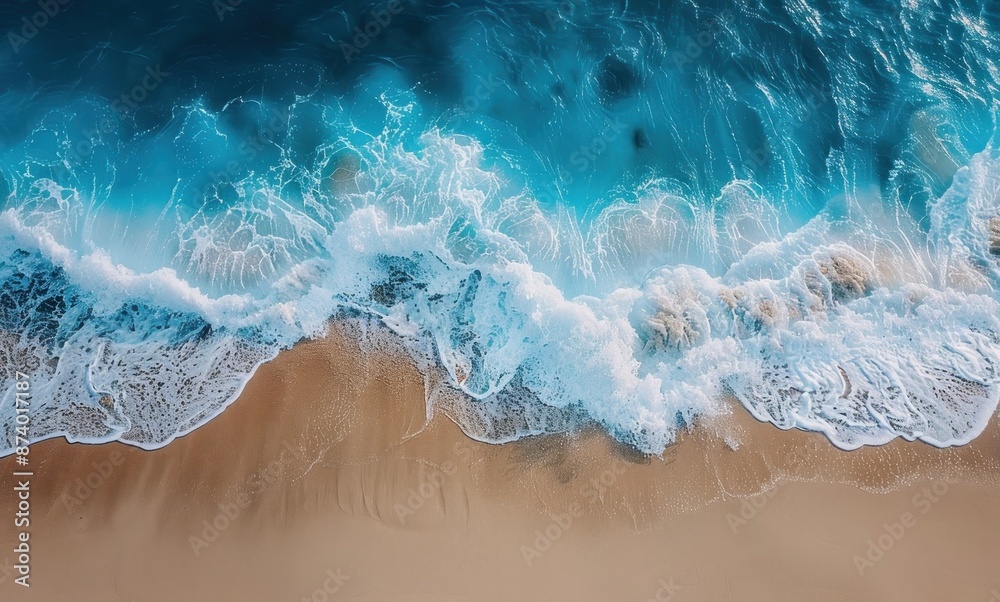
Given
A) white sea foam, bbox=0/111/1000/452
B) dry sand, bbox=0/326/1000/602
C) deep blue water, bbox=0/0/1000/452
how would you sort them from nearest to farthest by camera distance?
dry sand, bbox=0/326/1000/602 → white sea foam, bbox=0/111/1000/452 → deep blue water, bbox=0/0/1000/452

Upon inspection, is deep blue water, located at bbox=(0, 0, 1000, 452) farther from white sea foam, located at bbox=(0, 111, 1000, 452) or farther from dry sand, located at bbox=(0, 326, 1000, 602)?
dry sand, located at bbox=(0, 326, 1000, 602)

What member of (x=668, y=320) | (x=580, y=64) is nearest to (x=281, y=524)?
(x=668, y=320)

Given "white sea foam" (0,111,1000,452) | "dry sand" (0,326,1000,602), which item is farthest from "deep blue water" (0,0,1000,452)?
"dry sand" (0,326,1000,602)

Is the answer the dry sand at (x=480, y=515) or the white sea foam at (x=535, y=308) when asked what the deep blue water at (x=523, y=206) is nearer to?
the white sea foam at (x=535, y=308)

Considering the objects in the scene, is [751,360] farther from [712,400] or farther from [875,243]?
[875,243]

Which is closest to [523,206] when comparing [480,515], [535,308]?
[535,308]

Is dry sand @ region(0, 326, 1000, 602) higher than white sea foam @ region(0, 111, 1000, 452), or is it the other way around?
white sea foam @ region(0, 111, 1000, 452)
